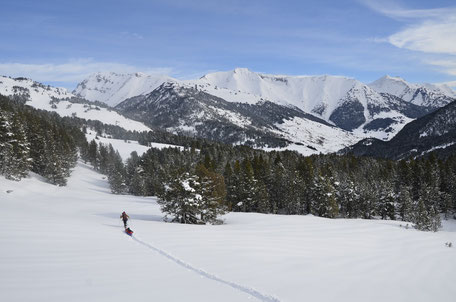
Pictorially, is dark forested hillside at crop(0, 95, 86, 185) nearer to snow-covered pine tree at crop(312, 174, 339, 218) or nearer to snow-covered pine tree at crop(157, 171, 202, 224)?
snow-covered pine tree at crop(157, 171, 202, 224)

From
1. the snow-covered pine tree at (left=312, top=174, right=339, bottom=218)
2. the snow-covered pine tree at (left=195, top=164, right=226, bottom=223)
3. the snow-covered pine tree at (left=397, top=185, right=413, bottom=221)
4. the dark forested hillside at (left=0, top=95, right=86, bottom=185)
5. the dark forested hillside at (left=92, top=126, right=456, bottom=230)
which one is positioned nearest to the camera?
the snow-covered pine tree at (left=195, top=164, right=226, bottom=223)

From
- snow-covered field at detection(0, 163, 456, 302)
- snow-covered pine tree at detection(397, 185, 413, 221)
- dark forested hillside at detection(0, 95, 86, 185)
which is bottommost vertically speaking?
snow-covered pine tree at detection(397, 185, 413, 221)

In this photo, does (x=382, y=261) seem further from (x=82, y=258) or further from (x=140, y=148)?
(x=140, y=148)

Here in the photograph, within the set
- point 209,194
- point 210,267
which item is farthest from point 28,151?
point 210,267

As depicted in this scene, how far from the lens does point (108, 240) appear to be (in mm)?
19422

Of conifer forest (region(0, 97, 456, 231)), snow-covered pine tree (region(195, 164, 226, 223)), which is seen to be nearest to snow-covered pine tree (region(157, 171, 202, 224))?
conifer forest (region(0, 97, 456, 231))

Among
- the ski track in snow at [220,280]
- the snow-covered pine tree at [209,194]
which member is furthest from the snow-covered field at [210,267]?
the snow-covered pine tree at [209,194]

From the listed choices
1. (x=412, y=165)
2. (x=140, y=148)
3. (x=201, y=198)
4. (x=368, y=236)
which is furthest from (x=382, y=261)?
(x=140, y=148)

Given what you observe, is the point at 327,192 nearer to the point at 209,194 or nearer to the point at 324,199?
the point at 324,199

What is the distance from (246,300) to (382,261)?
1216 cm

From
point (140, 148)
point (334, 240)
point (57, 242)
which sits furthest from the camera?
point (140, 148)

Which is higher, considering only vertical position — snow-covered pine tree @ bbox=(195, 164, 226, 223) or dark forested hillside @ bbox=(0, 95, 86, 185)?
dark forested hillside @ bbox=(0, 95, 86, 185)

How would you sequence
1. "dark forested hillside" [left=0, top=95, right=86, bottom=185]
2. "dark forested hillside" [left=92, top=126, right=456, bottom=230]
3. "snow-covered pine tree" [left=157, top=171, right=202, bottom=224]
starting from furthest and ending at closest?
"dark forested hillside" [left=92, top=126, right=456, bottom=230] < "dark forested hillside" [left=0, top=95, right=86, bottom=185] < "snow-covered pine tree" [left=157, top=171, right=202, bottom=224]

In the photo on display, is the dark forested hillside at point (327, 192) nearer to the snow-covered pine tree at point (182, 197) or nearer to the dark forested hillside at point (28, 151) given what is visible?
the snow-covered pine tree at point (182, 197)
